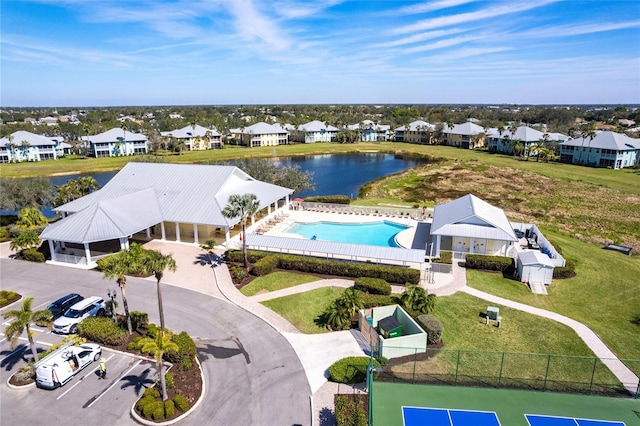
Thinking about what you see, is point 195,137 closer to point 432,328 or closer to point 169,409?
point 432,328

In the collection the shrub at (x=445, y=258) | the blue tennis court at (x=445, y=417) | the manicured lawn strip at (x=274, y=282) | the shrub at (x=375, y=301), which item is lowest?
the blue tennis court at (x=445, y=417)

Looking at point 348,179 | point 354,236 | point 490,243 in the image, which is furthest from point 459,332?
point 348,179

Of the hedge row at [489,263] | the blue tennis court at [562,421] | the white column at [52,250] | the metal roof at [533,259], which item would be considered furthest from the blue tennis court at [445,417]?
the white column at [52,250]

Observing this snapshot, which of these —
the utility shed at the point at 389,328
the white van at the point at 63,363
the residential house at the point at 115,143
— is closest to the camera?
the white van at the point at 63,363

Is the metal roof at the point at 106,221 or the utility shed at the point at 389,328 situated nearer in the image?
the utility shed at the point at 389,328

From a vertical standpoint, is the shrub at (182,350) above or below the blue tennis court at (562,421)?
above

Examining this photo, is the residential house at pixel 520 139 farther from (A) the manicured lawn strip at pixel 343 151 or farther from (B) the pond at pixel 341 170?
(B) the pond at pixel 341 170

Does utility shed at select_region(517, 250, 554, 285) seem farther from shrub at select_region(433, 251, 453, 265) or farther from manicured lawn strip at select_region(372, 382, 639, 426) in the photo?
manicured lawn strip at select_region(372, 382, 639, 426)

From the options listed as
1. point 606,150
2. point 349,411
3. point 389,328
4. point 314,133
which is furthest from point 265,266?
point 314,133

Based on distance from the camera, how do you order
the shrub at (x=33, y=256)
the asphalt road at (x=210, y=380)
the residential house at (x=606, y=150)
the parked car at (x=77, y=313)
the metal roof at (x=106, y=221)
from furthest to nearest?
1. the residential house at (x=606, y=150)
2. the shrub at (x=33, y=256)
3. the metal roof at (x=106, y=221)
4. the parked car at (x=77, y=313)
5. the asphalt road at (x=210, y=380)
